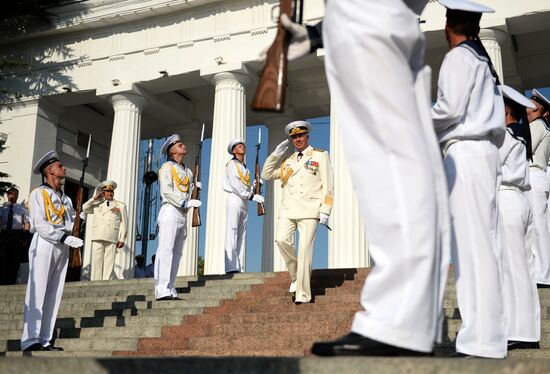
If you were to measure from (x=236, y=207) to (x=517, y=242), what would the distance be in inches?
306

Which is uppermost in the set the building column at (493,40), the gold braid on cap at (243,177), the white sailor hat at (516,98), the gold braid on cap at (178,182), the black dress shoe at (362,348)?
the building column at (493,40)

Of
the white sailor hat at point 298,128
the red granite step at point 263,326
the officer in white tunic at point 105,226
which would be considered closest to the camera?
the red granite step at point 263,326

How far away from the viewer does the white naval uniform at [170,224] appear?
10.4 m

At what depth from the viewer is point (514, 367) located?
2.00 m

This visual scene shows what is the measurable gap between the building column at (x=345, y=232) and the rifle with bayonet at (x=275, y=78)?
1382 centimetres

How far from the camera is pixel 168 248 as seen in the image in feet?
34.5

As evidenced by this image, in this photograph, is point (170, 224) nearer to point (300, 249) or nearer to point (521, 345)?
point (300, 249)

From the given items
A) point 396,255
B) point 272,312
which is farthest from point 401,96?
point 272,312

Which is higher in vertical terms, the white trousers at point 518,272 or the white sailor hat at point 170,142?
the white sailor hat at point 170,142

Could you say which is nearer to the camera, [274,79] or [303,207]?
[274,79]

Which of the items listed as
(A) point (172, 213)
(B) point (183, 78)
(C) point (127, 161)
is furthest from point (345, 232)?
(A) point (172, 213)

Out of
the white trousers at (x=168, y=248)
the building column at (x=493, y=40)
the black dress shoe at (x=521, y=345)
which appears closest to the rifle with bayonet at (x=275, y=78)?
the black dress shoe at (x=521, y=345)

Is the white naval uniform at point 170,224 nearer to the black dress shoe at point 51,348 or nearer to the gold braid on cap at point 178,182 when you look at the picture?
the gold braid on cap at point 178,182

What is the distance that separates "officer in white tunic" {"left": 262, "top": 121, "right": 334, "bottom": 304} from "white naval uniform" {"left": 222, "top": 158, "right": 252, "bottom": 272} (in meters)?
3.23
